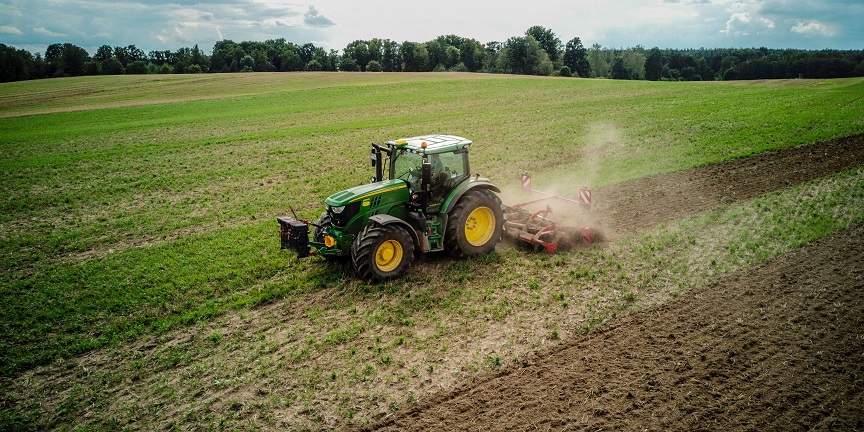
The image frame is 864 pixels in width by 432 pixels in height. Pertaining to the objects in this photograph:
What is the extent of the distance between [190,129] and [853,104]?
38146mm

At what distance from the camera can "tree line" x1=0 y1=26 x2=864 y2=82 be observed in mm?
84438

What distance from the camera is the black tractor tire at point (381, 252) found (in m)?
9.86

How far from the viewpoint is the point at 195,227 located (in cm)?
1496

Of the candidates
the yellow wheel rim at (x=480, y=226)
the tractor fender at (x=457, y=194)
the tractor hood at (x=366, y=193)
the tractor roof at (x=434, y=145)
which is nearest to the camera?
the tractor hood at (x=366, y=193)

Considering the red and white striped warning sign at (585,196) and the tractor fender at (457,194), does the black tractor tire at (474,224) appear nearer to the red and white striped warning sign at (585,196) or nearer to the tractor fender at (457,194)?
the tractor fender at (457,194)

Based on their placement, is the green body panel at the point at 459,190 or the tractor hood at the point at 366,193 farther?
the green body panel at the point at 459,190

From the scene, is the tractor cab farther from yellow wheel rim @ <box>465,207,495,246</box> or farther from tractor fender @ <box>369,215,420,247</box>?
yellow wheel rim @ <box>465,207,495,246</box>

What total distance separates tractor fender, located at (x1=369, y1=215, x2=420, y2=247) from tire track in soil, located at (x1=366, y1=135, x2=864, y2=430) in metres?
3.66

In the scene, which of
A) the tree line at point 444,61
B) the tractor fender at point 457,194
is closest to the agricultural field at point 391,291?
the tractor fender at point 457,194

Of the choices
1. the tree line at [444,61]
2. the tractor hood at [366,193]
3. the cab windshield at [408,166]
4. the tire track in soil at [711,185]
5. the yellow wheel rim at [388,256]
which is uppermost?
the tree line at [444,61]

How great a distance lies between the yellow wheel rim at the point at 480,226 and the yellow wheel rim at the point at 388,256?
1.72 meters

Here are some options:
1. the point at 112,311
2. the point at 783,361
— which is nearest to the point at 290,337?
the point at 112,311

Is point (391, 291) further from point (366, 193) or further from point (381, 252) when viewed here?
point (366, 193)

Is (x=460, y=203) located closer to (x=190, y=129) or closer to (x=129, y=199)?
(x=129, y=199)
